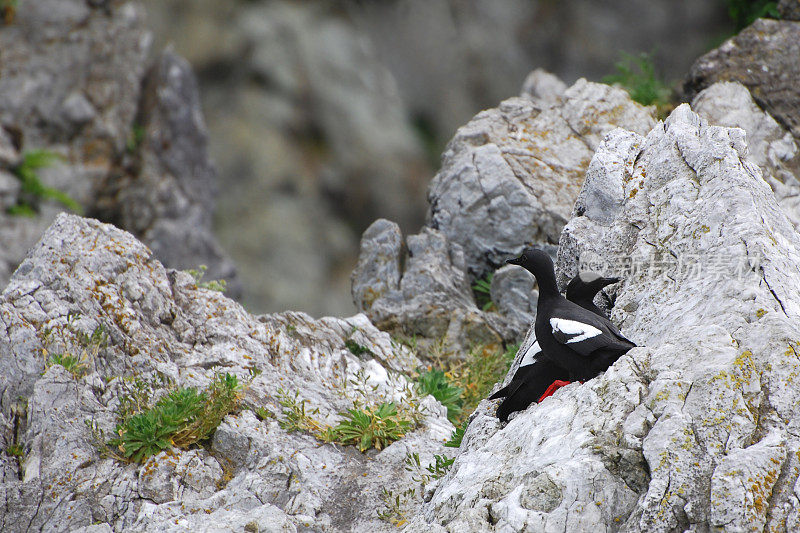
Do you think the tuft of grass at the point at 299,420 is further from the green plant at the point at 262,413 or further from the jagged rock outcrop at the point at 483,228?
the jagged rock outcrop at the point at 483,228

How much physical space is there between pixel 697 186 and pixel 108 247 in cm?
679

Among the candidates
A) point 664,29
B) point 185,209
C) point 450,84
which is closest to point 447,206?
point 185,209

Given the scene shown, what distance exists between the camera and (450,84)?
1339 inches

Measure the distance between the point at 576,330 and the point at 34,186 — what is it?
1903cm

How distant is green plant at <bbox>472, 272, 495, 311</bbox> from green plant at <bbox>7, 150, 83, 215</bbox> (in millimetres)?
13333

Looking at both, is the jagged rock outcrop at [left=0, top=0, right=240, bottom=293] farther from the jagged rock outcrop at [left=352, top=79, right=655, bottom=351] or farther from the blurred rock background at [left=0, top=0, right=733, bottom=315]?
the jagged rock outcrop at [left=352, top=79, right=655, bottom=351]

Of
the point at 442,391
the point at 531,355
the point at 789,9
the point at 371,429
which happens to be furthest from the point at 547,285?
the point at 789,9

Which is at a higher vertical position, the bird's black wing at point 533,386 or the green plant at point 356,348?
the green plant at point 356,348

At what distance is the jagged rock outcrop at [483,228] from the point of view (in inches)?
468

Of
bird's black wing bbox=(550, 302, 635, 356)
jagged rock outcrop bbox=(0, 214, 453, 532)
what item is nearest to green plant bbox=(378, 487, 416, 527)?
jagged rock outcrop bbox=(0, 214, 453, 532)

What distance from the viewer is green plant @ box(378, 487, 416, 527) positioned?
282 inches

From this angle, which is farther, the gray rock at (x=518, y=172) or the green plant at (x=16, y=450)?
the gray rock at (x=518, y=172)

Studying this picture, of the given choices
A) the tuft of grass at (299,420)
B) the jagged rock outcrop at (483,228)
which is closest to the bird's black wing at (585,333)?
→ the tuft of grass at (299,420)

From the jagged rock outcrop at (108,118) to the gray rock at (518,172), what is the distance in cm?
1014
